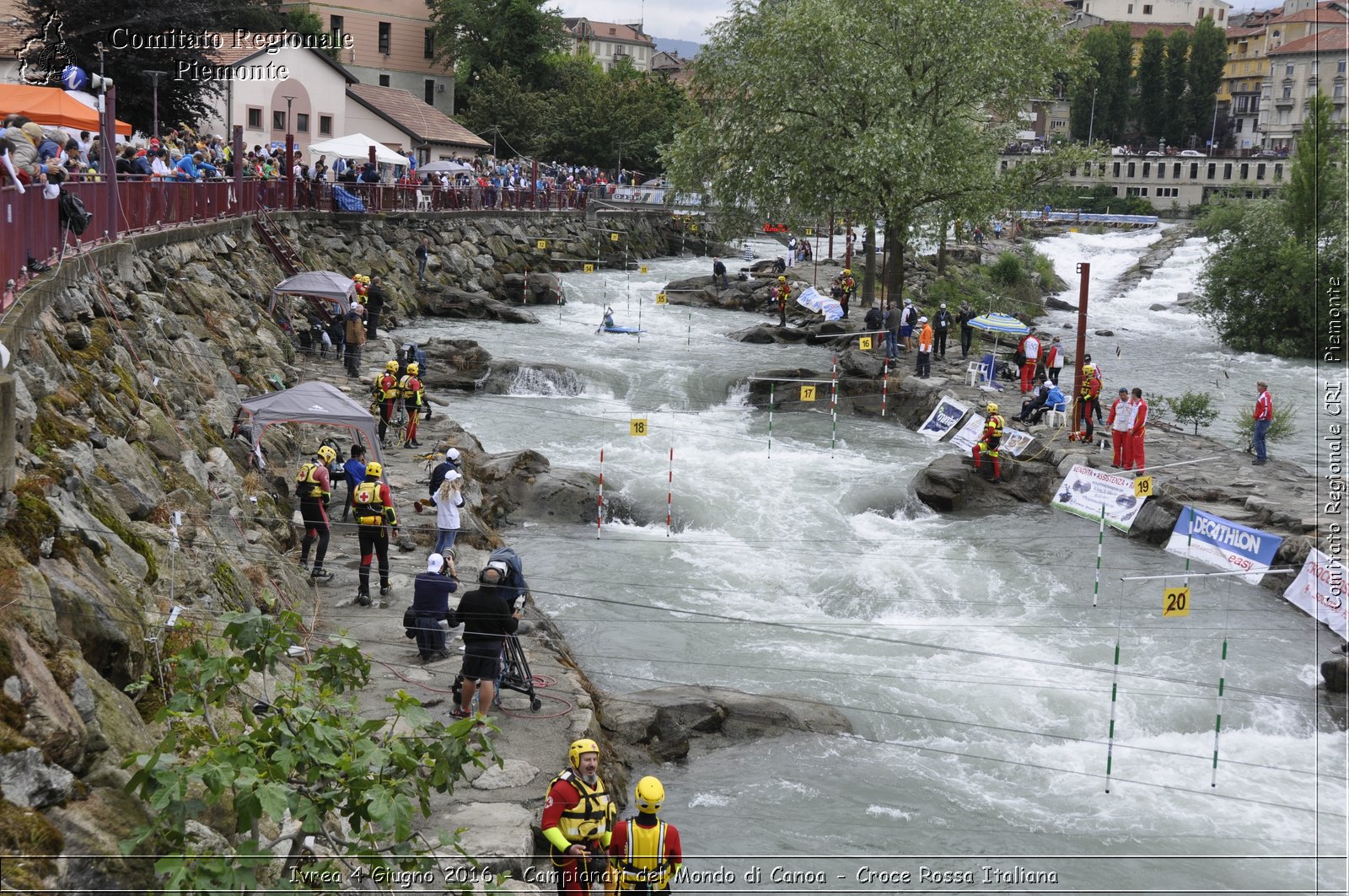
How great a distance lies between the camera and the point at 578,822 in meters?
8.07

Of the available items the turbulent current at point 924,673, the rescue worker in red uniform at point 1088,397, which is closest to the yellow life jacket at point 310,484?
the turbulent current at point 924,673

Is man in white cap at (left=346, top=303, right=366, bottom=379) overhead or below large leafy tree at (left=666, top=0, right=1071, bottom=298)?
below

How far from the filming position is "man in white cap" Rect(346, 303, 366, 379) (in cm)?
2489

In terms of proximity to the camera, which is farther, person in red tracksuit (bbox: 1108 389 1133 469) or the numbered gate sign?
person in red tracksuit (bbox: 1108 389 1133 469)

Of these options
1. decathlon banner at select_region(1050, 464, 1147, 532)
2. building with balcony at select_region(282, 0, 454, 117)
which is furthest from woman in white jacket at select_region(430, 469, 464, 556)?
building with balcony at select_region(282, 0, 454, 117)

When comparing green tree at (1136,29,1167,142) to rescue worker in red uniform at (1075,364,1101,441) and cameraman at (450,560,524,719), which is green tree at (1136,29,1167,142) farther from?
cameraman at (450,560,524,719)

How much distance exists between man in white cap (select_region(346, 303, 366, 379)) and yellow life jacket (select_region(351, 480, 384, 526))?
11.3 meters

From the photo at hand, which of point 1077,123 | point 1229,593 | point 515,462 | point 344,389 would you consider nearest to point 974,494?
point 1229,593

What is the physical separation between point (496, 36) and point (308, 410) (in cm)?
6048

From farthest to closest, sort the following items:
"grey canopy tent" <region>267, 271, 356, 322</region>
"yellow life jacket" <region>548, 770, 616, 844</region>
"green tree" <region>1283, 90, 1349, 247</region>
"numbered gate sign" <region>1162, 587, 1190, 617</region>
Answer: "green tree" <region>1283, 90, 1349, 247</region> < "grey canopy tent" <region>267, 271, 356, 322</region> < "numbered gate sign" <region>1162, 587, 1190, 617</region> < "yellow life jacket" <region>548, 770, 616, 844</region>

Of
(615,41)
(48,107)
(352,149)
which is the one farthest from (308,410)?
(615,41)

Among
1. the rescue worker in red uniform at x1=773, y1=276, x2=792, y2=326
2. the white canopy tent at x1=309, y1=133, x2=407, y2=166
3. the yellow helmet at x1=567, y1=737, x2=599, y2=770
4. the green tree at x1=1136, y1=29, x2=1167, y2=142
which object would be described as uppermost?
the green tree at x1=1136, y1=29, x2=1167, y2=142

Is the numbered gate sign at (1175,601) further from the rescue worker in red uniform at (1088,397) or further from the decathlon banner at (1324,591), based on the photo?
the rescue worker in red uniform at (1088,397)

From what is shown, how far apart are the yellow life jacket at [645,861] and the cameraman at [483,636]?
3.37 m
